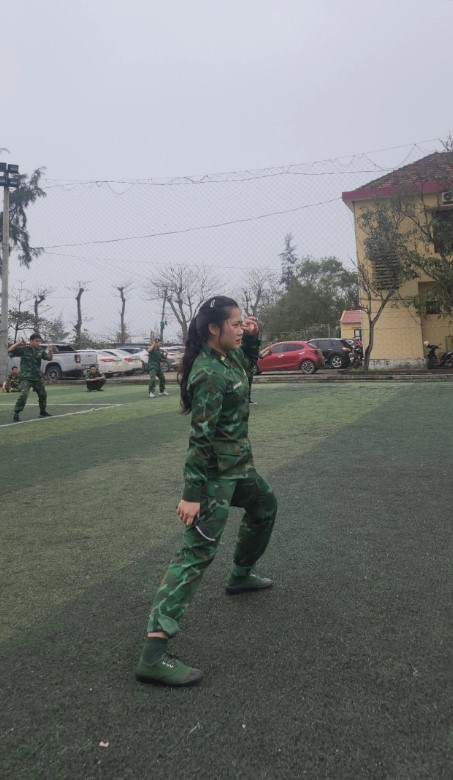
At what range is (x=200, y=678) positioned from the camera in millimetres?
2357

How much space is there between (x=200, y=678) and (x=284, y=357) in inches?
919

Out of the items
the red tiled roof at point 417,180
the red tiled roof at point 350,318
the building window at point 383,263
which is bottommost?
the red tiled roof at point 350,318

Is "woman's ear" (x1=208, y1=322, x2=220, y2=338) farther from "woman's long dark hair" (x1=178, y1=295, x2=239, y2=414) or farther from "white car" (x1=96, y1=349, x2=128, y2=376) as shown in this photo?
"white car" (x1=96, y1=349, x2=128, y2=376)

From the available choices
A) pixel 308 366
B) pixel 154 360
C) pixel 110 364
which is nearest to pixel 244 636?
pixel 154 360

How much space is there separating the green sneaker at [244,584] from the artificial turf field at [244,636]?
49 mm

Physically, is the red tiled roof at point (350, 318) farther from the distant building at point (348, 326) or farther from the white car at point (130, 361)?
the white car at point (130, 361)

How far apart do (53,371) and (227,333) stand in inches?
970

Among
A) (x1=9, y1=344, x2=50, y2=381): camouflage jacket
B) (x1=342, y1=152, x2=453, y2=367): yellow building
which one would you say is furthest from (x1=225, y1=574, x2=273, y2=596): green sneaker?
(x1=342, y1=152, x2=453, y2=367): yellow building

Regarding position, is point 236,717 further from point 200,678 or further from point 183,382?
point 183,382

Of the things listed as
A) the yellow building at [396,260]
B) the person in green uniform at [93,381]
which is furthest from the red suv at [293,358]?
the person in green uniform at [93,381]

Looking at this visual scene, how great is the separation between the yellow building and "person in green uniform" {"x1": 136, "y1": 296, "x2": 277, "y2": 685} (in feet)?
73.2

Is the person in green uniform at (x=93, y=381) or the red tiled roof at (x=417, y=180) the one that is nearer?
the person in green uniform at (x=93, y=381)

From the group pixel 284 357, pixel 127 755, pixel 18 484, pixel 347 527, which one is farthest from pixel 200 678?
pixel 284 357

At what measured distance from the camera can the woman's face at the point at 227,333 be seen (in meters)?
2.66
